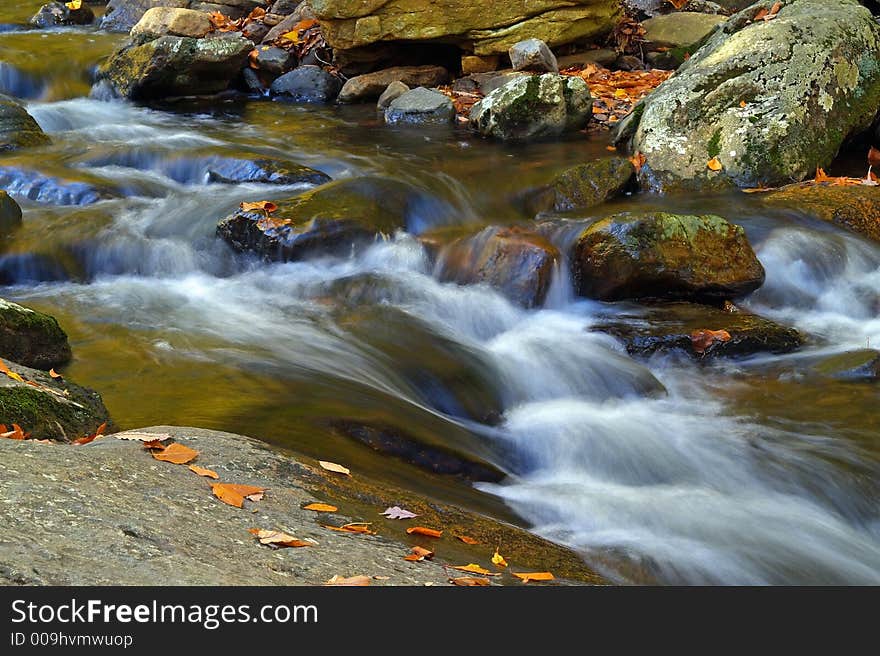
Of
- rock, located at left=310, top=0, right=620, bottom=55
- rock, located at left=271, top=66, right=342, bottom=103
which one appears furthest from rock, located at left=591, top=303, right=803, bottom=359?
rock, located at left=271, top=66, right=342, bottom=103

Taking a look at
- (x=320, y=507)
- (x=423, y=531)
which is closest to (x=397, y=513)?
(x=423, y=531)

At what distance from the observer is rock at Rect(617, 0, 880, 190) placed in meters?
8.59

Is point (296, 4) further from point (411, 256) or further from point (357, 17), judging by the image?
point (411, 256)

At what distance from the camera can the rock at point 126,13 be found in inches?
615

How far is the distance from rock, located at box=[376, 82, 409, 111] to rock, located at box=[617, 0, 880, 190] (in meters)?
3.29

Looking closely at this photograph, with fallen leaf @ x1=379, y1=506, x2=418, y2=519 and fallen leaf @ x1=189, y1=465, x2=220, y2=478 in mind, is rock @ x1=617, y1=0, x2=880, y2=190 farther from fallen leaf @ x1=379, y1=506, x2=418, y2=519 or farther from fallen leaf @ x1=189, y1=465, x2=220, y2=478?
fallen leaf @ x1=189, y1=465, x2=220, y2=478

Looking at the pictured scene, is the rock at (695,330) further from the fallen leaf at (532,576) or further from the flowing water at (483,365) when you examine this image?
the fallen leaf at (532,576)

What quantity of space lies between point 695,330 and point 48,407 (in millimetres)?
4165

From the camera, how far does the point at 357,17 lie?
39.4 feet

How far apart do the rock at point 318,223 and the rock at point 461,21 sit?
4.69 m

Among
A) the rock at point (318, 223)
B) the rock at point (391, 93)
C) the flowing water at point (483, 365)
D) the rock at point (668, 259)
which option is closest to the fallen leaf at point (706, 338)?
the flowing water at point (483, 365)

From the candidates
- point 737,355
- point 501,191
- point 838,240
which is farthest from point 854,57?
point 737,355
